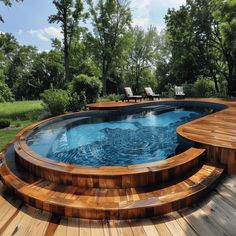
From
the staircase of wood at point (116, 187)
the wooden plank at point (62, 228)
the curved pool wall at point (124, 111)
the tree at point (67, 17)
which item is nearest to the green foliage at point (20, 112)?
the curved pool wall at point (124, 111)

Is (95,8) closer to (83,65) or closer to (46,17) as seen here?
(46,17)

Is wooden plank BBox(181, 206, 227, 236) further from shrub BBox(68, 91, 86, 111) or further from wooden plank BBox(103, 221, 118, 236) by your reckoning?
shrub BBox(68, 91, 86, 111)

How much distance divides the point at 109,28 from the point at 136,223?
19.9 meters

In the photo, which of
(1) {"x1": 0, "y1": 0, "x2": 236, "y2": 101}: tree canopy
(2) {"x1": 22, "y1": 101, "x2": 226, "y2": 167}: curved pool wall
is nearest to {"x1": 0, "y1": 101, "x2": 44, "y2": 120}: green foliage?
(1) {"x1": 0, "y1": 0, "x2": 236, "y2": 101}: tree canopy

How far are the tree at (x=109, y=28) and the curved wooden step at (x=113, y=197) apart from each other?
16.8 meters

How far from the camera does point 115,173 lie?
2.80 metres

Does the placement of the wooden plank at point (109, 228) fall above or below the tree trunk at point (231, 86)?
below

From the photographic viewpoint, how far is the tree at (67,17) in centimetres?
1498

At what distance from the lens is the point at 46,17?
1509 cm

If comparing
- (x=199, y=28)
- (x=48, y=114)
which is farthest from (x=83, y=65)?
(x=48, y=114)

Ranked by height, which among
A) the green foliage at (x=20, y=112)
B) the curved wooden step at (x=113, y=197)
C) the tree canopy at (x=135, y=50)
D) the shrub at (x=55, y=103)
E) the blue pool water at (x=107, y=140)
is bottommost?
the blue pool water at (x=107, y=140)

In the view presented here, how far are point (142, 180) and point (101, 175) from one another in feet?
1.98

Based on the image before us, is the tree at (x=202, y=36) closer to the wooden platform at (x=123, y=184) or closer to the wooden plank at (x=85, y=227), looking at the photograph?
the wooden platform at (x=123, y=184)

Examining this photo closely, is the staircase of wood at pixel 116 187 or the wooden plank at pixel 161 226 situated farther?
the staircase of wood at pixel 116 187
